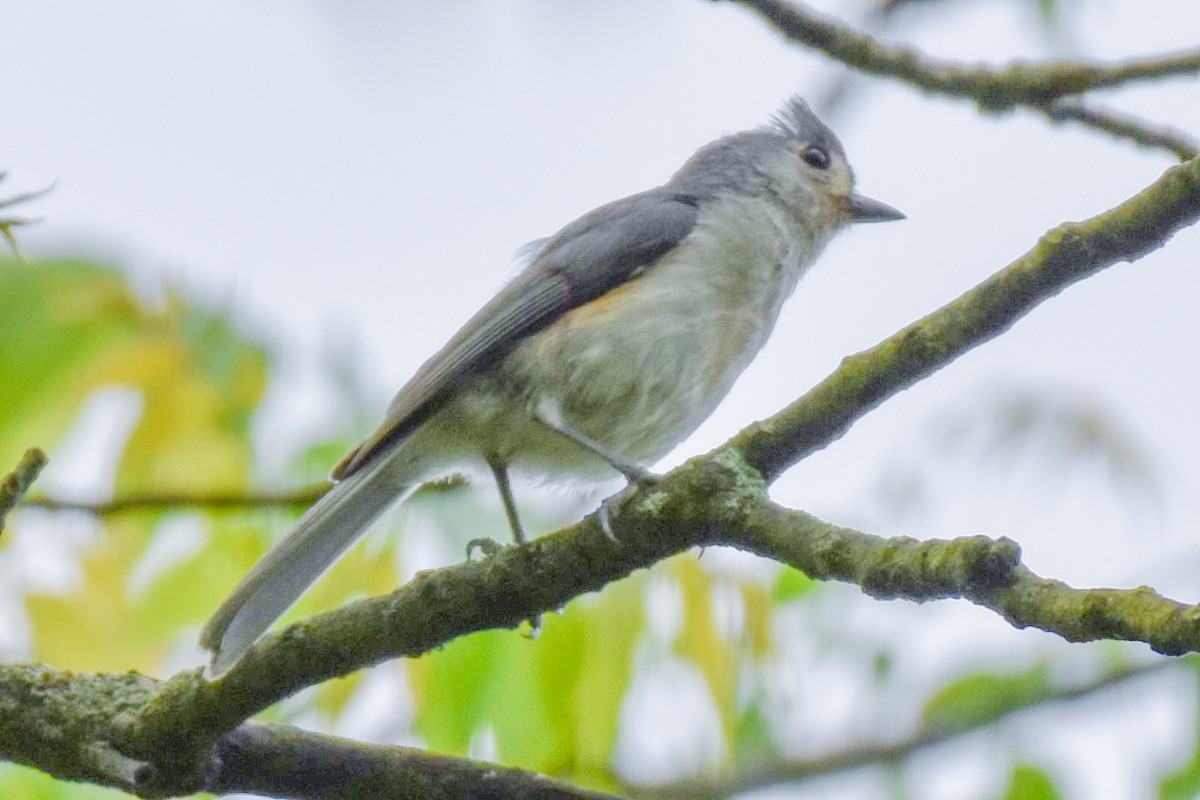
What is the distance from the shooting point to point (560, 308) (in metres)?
3.89

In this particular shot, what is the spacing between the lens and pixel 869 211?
4.83m

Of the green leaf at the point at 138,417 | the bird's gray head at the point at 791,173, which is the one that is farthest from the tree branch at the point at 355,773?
the bird's gray head at the point at 791,173

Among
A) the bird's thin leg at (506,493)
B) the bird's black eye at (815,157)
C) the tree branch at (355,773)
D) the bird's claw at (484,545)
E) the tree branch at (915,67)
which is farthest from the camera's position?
the bird's black eye at (815,157)

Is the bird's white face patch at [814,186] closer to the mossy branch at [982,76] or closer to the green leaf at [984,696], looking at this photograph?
the green leaf at [984,696]

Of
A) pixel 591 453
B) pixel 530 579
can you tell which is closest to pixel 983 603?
pixel 530 579

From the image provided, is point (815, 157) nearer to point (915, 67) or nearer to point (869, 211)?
point (869, 211)

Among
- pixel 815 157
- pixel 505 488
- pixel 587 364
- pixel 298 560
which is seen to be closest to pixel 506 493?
pixel 505 488

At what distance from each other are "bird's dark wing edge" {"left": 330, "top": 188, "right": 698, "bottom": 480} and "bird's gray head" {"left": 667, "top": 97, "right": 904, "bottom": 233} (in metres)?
0.31

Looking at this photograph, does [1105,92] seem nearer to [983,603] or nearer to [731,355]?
[983,603]

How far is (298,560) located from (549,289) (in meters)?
1.10

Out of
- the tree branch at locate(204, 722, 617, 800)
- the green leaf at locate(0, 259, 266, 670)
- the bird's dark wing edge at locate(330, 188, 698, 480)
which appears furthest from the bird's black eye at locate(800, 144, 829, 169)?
the tree branch at locate(204, 722, 617, 800)

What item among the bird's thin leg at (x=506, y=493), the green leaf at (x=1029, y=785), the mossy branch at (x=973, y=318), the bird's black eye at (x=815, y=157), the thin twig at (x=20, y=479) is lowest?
the green leaf at (x=1029, y=785)

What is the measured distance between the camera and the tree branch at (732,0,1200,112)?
2.65 meters

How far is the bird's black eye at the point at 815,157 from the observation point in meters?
4.93
